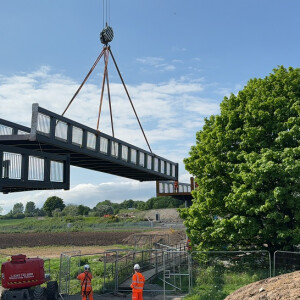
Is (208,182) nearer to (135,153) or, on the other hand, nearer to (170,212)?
(135,153)

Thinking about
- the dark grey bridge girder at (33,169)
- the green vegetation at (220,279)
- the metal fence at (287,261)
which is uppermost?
the dark grey bridge girder at (33,169)

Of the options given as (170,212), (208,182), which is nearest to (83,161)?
(208,182)

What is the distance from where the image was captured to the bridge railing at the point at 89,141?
15.7 metres

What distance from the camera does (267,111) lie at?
68.8 ft

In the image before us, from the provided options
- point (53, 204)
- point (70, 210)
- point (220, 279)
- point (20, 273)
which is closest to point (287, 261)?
point (220, 279)

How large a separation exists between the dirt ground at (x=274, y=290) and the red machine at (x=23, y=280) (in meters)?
7.53

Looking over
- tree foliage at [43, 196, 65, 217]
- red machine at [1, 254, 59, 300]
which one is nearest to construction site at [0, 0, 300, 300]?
red machine at [1, 254, 59, 300]

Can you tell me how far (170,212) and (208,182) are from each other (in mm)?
118275

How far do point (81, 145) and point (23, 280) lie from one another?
574 centimetres

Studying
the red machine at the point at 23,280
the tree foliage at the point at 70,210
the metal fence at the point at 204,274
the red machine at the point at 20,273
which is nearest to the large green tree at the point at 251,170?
the metal fence at the point at 204,274

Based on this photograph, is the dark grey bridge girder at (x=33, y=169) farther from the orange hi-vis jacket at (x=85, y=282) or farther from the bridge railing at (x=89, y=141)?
the orange hi-vis jacket at (x=85, y=282)

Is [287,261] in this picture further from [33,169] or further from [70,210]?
[70,210]

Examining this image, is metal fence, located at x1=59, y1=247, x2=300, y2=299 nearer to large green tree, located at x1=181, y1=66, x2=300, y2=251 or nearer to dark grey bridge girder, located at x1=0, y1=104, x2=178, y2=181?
large green tree, located at x1=181, y1=66, x2=300, y2=251

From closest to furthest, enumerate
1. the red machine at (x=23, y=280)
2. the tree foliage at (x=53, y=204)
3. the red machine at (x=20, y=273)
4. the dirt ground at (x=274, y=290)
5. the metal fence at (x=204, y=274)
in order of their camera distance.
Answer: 1. the dirt ground at (x=274, y=290)
2. the red machine at (x=23, y=280)
3. the red machine at (x=20, y=273)
4. the metal fence at (x=204, y=274)
5. the tree foliage at (x=53, y=204)
